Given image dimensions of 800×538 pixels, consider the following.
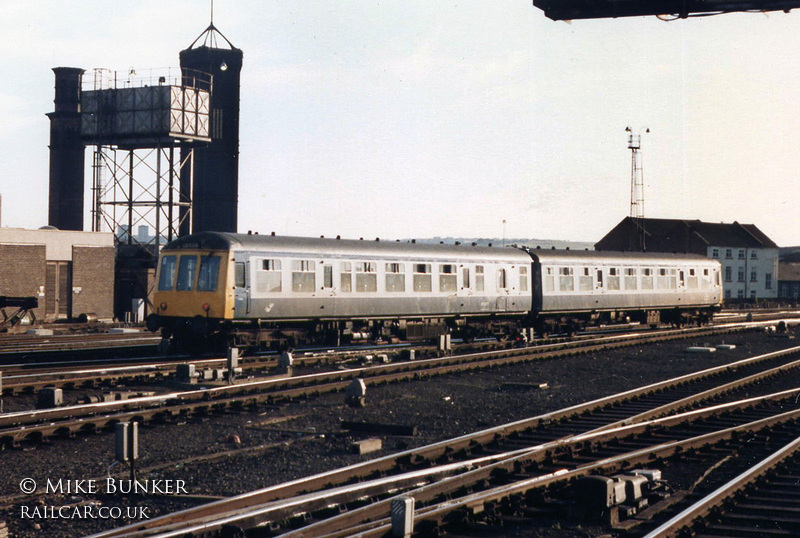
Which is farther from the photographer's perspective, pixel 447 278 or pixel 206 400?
pixel 447 278

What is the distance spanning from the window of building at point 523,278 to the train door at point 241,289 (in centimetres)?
1198

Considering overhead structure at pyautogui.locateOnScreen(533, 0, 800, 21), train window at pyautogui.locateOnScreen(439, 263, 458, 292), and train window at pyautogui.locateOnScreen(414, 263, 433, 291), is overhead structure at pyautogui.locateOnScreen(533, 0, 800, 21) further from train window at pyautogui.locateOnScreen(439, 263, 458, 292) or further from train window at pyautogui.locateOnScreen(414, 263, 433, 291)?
train window at pyautogui.locateOnScreen(439, 263, 458, 292)

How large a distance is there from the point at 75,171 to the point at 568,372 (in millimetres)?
51413

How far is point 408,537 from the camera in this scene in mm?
7422

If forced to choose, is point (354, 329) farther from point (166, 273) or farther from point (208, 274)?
point (166, 273)

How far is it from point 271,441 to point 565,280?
21.9 m

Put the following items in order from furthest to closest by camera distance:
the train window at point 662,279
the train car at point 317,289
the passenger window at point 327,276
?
the train window at point 662,279, the passenger window at point 327,276, the train car at point 317,289

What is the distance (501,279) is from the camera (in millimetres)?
30594

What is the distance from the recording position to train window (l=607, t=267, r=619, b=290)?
115 ft

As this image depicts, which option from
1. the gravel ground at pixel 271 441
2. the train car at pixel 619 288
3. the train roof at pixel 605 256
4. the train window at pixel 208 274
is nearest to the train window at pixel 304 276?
the train window at pixel 208 274

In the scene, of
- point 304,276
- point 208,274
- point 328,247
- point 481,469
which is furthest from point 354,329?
point 481,469

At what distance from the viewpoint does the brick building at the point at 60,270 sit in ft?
131

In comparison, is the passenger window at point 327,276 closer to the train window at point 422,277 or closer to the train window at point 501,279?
the train window at point 422,277

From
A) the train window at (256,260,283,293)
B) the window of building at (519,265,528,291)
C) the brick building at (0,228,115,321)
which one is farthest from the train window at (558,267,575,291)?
the brick building at (0,228,115,321)
